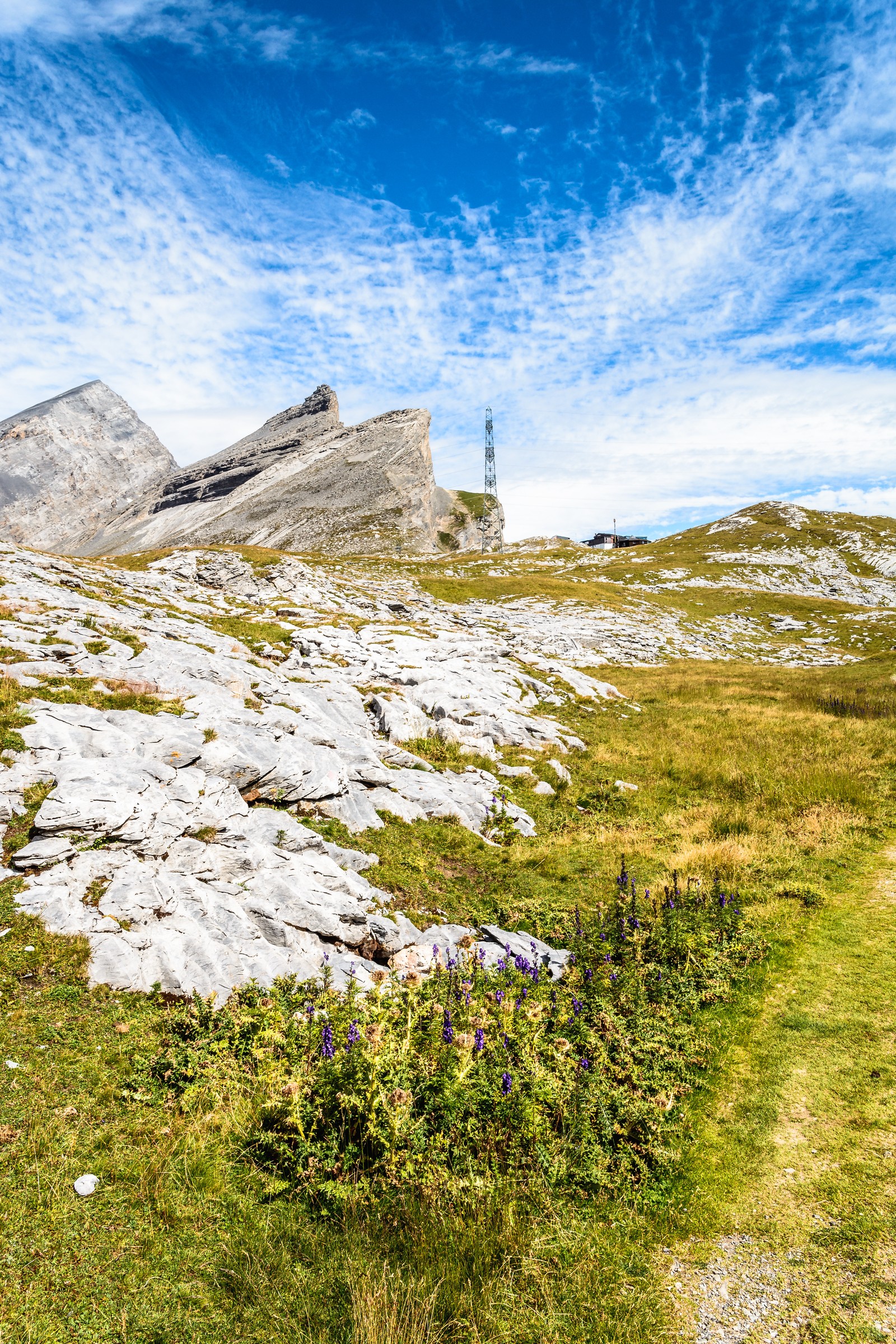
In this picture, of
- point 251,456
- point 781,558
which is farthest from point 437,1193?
point 251,456

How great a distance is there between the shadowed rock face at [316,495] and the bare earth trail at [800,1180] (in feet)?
399

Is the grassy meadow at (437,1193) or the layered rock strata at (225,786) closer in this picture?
the grassy meadow at (437,1193)

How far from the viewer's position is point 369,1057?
529 cm

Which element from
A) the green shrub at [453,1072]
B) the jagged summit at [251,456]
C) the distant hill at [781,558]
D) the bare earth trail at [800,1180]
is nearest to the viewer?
the bare earth trail at [800,1180]

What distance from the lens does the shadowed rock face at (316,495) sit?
5133 inches

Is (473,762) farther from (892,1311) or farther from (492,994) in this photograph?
(892,1311)

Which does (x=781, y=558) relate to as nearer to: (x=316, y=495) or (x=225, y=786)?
(x=316, y=495)

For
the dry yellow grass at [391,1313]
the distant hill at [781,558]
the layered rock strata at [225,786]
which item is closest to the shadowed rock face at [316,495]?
the distant hill at [781,558]

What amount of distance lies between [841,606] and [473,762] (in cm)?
8501

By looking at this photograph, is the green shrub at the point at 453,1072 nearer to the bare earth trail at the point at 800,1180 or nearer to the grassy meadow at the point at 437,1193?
the grassy meadow at the point at 437,1193

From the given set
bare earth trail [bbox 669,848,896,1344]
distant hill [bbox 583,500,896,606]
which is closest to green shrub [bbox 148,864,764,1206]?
bare earth trail [bbox 669,848,896,1344]

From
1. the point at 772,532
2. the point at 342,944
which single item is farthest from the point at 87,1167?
the point at 772,532

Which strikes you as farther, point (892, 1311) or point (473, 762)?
point (473, 762)

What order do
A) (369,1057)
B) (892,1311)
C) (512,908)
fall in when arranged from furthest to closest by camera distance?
(512,908) < (369,1057) < (892,1311)
